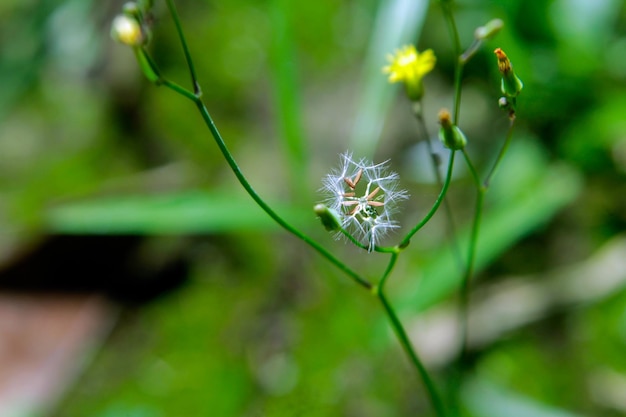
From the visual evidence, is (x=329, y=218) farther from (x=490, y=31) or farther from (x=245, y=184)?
(x=490, y=31)

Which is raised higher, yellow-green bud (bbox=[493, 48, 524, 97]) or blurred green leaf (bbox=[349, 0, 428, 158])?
blurred green leaf (bbox=[349, 0, 428, 158])

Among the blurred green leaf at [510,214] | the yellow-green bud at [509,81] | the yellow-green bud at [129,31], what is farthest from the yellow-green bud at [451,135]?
the blurred green leaf at [510,214]

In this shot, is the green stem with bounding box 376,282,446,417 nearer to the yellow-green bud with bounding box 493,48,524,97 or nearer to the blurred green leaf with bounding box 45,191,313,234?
the yellow-green bud with bounding box 493,48,524,97

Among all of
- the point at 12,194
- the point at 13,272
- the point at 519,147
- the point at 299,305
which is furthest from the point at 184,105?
the point at 519,147

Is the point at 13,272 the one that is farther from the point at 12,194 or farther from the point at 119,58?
the point at 119,58

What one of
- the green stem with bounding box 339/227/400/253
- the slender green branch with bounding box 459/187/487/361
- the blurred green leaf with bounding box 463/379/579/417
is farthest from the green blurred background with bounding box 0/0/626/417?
the green stem with bounding box 339/227/400/253

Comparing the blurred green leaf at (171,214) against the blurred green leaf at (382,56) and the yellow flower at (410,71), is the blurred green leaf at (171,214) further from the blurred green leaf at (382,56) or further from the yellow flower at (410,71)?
the yellow flower at (410,71)
